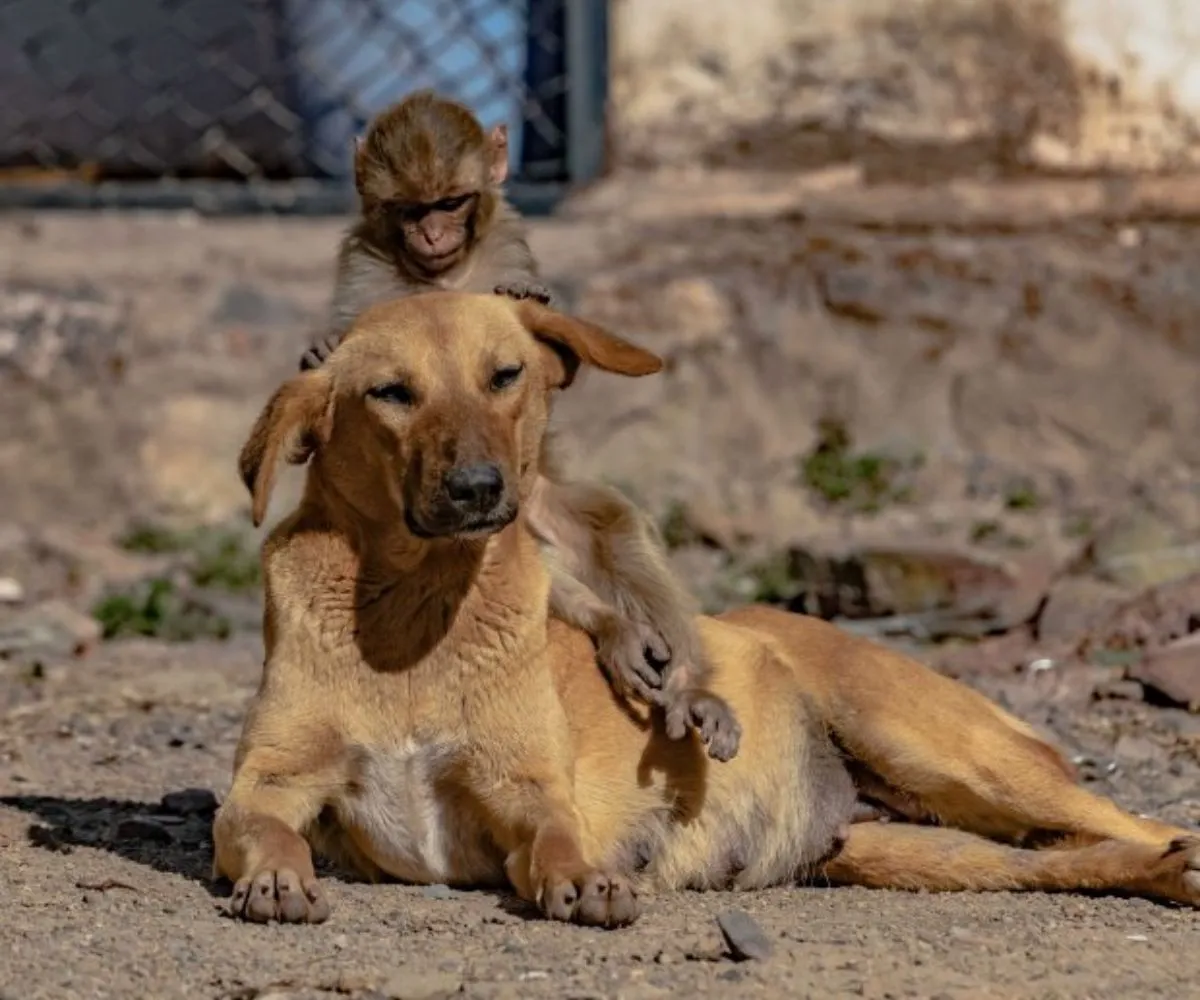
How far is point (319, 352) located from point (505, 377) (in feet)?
1.59

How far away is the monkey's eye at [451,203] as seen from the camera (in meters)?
5.55

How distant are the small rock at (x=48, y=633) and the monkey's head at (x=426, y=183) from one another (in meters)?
2.57

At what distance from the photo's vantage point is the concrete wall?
351 inches

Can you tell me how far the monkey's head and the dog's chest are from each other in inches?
63.7

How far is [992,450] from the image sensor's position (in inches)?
356

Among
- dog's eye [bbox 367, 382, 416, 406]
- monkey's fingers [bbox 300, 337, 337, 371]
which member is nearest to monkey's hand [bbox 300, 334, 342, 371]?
monkey's fingers [bbox 300, 337, 337, 371]

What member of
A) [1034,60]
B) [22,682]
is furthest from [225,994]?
[1034,60]

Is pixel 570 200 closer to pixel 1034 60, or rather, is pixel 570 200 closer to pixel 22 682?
pixel 1034 60

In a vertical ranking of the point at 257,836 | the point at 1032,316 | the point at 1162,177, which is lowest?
the point at 257,836

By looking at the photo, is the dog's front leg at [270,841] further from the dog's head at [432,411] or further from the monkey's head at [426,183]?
the monkey's head at [426,183]

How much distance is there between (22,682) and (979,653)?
3.09 metres

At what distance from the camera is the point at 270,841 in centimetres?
411

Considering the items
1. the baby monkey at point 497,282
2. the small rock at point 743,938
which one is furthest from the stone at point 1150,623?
the small rock at point 743,938

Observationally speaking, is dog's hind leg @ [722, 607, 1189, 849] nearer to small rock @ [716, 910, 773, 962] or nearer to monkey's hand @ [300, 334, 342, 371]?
small rock @ [716, 910, 773, 962]
